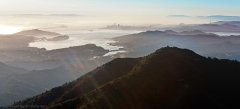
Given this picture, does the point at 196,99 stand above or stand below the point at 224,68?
below

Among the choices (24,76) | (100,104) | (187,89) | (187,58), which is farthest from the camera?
(24,76)

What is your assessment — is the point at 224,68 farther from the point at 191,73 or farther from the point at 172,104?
the point at 172,104

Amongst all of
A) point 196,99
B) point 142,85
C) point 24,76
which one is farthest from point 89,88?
point 24,76

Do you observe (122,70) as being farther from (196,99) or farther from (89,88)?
(196,99)

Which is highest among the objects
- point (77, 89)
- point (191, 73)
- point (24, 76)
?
point (191, 73)

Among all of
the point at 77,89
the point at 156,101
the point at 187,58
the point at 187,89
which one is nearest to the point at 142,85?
the point at 156,101

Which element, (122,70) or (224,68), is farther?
(122,70)

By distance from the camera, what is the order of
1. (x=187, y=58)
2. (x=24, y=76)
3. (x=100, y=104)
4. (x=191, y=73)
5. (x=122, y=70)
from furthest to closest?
(x=24, y=76) → (x=122, y=70) → (x=187, y=58) → (x=191, y=73) → (x=100, y=104)
